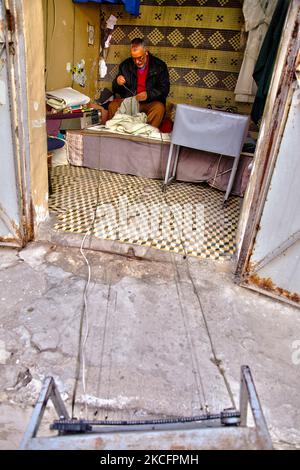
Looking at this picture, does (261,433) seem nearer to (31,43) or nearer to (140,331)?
(140,331)

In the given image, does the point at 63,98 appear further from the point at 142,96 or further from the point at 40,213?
the point at 40,213

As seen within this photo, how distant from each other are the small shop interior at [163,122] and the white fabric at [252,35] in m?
0.01

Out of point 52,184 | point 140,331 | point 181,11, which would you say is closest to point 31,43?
point 52,184

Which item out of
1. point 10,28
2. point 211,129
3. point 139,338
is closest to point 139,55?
point 211,129

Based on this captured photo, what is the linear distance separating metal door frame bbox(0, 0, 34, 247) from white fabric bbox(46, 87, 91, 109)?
216 centimetres

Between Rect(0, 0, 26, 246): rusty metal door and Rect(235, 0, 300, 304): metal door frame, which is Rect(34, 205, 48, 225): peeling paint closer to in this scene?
Rect(0, 0, 26, 246): rusty metal door

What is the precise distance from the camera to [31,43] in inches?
99.7

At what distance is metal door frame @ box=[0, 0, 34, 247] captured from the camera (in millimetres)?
2326

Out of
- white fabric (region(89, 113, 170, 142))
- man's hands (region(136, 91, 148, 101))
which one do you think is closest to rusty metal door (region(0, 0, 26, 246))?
white fabric (region(89, 113, 170, 142))

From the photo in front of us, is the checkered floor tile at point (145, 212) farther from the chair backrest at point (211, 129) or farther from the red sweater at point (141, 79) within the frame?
the red sweater at point (141, 79)

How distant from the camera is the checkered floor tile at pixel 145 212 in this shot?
3232 mm

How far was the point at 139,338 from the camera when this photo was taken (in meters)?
2.16

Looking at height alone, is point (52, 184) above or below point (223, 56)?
below
